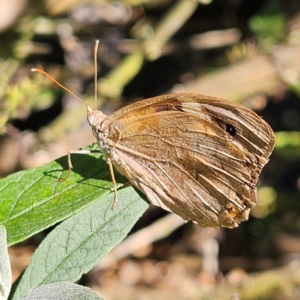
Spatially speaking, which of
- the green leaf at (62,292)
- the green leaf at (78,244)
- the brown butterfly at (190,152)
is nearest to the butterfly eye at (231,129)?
the brown butterfly at (190,152)

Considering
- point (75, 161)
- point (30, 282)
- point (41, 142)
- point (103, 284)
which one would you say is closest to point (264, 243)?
point (103, 284)

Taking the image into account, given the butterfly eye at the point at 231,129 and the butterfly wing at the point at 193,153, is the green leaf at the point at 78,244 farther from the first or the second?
the butterfly eye at the point at 231,129

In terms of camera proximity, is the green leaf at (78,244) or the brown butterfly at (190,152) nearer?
the green leaf at (78,244)

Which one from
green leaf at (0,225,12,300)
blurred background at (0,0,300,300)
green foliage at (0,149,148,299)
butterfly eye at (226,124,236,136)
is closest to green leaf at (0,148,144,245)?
green foliage at (0,149,148,299)

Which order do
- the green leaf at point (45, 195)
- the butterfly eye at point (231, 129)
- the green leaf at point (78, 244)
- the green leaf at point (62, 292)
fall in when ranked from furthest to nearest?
the butterfly eye at point (231, 129)
the green leaf at point (45, 195)
the green leaf at point (78, 244)
the green leaf at point (62, 292)

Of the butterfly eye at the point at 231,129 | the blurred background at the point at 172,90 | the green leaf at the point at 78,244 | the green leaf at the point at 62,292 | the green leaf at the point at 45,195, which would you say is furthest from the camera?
the blurred background at the point at 172,90
